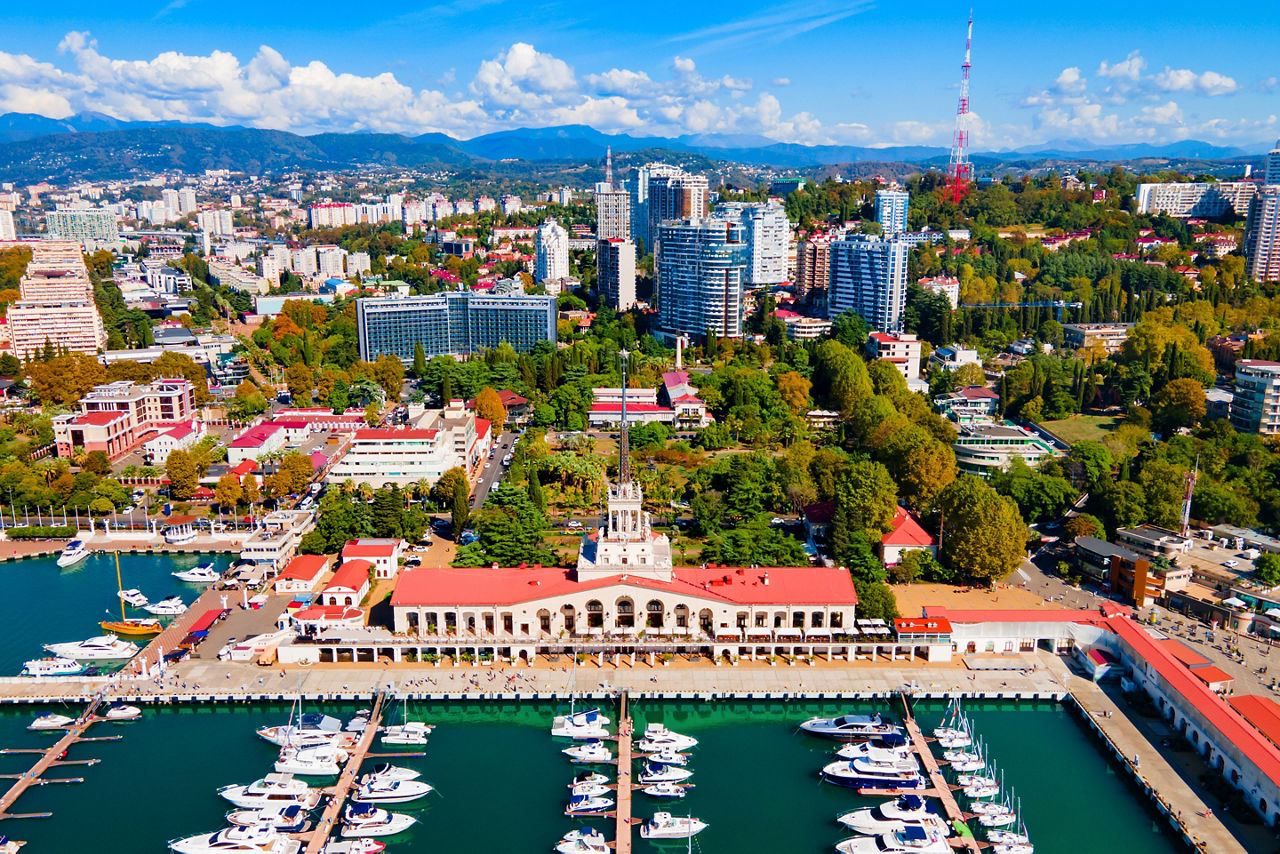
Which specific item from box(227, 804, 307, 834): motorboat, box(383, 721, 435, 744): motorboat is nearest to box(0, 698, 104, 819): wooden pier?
box(227, 804, 307, 834): motorboat

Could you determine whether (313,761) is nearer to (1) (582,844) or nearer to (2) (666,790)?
(1) (582,844)

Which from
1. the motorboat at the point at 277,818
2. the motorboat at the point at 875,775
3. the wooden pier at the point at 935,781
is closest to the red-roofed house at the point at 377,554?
the motorboat at the point at 277,818

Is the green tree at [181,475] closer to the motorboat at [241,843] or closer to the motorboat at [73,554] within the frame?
the motorboat at [73,554]

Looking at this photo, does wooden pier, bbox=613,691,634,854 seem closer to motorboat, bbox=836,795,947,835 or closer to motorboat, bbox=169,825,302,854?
motorboat, bbox=836,795,947,835

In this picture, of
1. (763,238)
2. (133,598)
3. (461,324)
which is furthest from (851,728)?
(763,238)

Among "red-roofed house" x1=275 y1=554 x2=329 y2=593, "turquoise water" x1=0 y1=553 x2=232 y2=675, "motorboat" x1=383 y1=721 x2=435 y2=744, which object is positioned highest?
"red-roofed house" x1=275 y1=554 x2=329 y2=593

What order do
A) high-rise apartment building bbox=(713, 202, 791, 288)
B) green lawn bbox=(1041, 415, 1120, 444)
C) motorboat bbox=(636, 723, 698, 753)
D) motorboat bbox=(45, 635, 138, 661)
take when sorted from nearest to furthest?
motorboat bbox=(636, 723, 698, 753)
motorboat bbox=(45, 635, 138, 661)
green lawn bbox=(1041, 415, 1120, 444)
high-rise apartment building bbox=(713, 202, 791, 288)

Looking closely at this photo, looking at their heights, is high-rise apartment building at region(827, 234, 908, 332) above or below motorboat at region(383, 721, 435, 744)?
above
